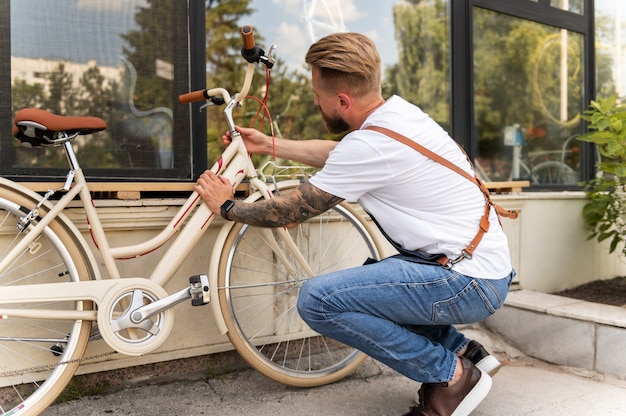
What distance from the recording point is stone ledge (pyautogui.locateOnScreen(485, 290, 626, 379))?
124 inches

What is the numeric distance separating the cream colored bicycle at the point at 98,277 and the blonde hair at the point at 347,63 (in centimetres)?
33

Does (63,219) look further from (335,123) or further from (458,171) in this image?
(458,171)

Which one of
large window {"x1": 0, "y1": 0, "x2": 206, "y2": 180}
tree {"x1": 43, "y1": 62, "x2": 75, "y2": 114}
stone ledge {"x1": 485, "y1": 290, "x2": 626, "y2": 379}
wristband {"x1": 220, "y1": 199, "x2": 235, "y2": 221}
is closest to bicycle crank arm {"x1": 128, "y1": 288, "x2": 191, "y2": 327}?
wristband {"x1": 220, "y1": 199, "x2": 235, "y2": 221}

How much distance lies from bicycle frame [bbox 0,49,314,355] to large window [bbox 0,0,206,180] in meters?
0.49

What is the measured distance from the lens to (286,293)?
3051 millimetres

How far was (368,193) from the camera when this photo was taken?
2.30 metres

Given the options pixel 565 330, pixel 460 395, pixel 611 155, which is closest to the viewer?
pixel 460 395

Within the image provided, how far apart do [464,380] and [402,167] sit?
87cm

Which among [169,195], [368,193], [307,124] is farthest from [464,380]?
[307,124]

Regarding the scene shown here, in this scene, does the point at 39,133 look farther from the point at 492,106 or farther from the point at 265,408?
the point at 492,106

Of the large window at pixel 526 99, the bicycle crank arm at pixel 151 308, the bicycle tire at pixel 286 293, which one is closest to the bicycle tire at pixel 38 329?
the bicycle crank arm at pixel 151 308

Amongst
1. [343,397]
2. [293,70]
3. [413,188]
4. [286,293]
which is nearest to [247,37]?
[413,188]

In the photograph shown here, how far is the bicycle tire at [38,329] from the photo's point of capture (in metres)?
2.18

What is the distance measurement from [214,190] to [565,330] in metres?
2.15
